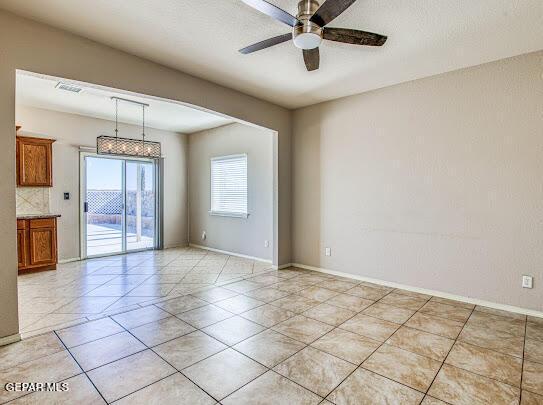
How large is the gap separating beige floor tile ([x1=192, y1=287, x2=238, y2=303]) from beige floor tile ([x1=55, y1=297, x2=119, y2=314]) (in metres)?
1.06

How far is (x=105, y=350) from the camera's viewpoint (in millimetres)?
2516

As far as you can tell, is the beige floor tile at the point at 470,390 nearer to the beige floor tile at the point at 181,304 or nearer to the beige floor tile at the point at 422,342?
the beige floor tile at the point at 422,342

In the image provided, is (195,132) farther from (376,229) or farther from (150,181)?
(376,229)

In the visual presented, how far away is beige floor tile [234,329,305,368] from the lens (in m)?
2.41

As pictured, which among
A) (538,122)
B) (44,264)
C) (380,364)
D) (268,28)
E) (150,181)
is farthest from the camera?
(150,181)

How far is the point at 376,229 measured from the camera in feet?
14.5

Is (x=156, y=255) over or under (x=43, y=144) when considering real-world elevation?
under

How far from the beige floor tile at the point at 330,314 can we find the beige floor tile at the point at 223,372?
106 cm

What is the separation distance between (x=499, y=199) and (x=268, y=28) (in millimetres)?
3188

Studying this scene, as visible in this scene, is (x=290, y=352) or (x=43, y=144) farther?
(x=43, y=144)

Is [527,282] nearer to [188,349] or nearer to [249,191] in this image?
[188,349]

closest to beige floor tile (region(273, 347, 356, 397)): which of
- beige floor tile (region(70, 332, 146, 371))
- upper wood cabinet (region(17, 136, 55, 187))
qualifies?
beige floor tile (region(70, 332, 146, 371))

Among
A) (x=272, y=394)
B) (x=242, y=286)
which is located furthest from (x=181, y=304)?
(x=272, y=394)

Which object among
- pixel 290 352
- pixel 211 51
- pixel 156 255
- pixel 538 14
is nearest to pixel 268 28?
pixel 211 51
